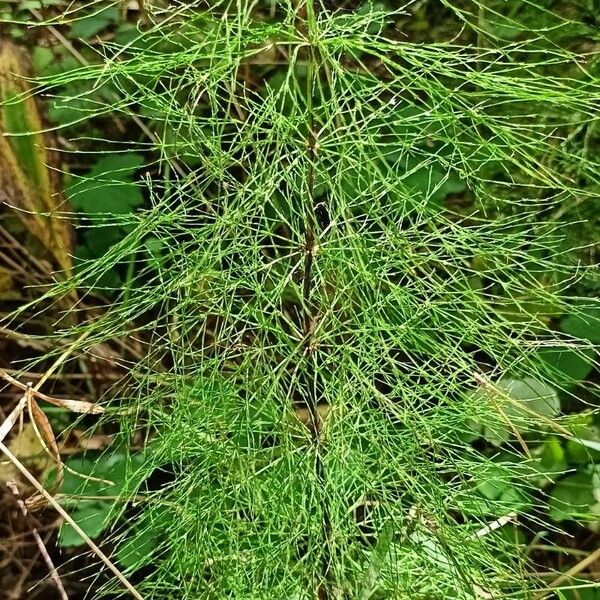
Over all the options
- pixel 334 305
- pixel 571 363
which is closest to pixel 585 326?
pixel 571 363

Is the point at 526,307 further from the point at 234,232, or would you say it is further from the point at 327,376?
the point at 234,232

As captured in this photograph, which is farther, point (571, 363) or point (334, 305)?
point (571, 363)

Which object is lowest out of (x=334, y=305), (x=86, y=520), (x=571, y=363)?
(x=86, y=520)

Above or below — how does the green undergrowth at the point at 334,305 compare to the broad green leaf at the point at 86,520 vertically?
above

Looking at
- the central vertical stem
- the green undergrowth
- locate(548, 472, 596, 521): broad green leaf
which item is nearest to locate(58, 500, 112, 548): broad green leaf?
the green undergrowth

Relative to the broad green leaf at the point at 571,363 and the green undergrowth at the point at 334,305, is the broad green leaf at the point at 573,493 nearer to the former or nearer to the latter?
the green undergrowth at the point at 334,305

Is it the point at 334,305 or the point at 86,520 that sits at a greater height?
the point at 334,305

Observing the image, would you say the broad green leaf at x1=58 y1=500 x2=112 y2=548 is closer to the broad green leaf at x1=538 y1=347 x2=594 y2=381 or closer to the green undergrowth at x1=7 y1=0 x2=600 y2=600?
the green undergrowth at x1=7 y1=0 x2=600 y2=600

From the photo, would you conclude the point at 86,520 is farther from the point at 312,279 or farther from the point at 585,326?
the point at 585,326

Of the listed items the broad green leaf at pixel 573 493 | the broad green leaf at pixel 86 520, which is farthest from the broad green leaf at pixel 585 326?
the broad green leaf at pixel 86 520
